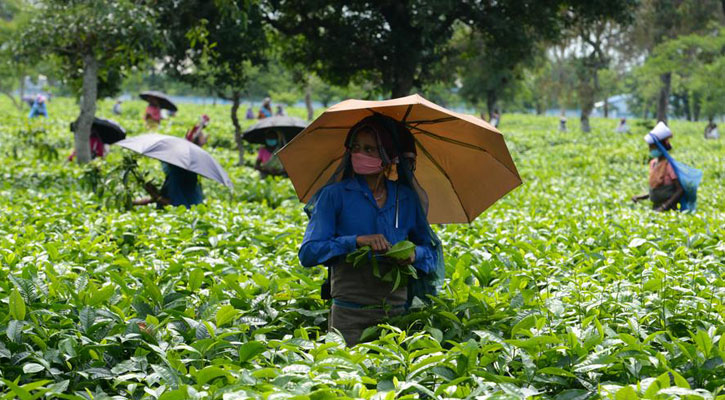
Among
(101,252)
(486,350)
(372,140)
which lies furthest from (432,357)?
(101,252)

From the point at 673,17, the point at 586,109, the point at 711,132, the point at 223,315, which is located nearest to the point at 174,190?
the point at 223,315

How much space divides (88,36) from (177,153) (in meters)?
5.14

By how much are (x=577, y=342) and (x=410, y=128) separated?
5.00 feet

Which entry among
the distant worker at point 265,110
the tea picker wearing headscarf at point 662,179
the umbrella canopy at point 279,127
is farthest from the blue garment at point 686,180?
the distant worker at point 265,110

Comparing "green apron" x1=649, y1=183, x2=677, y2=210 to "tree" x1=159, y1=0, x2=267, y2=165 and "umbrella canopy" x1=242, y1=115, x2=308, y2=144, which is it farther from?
"tree" x1=159, y1=0, x2=267, y2=165

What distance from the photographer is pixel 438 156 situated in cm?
436

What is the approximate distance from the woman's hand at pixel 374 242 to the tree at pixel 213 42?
32.3ft

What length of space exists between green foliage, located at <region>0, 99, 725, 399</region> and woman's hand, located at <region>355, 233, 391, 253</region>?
0.37 m

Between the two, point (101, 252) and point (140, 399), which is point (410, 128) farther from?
point (101, 252)

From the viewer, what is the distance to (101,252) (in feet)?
18.0

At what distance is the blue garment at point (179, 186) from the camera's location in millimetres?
8297

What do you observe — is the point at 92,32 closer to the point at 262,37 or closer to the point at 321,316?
the point at 262,37

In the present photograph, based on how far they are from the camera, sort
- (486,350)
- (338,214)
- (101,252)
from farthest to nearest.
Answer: (101,252) → (338,214) → (486,350)

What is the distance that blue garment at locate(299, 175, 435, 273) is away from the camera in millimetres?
3697
